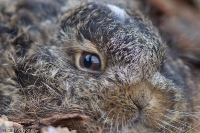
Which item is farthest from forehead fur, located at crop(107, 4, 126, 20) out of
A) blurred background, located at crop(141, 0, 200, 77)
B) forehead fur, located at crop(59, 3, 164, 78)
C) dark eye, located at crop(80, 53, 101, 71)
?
blurred background, located at crop(141, 0, 200, 77)

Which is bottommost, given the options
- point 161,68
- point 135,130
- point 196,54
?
point 135,130

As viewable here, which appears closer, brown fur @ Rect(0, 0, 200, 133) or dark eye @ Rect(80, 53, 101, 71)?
brown fur @ Rect(0, 0, 200, 133)

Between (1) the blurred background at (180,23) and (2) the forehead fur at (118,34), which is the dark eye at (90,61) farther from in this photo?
(1) the blurred background at (180,23)

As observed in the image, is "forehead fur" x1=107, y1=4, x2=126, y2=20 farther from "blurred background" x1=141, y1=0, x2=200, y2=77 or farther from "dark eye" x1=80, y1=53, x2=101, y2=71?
"blurred background" x1=141, y1=0, x2=200, y2=77

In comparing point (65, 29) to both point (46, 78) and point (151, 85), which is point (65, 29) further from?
point (151, 85)

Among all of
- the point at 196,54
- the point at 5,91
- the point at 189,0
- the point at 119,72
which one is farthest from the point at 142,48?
the point at 189,0

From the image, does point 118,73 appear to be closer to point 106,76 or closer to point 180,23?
point 106,76

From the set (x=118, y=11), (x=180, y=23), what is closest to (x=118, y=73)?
(x=118, y=11)
